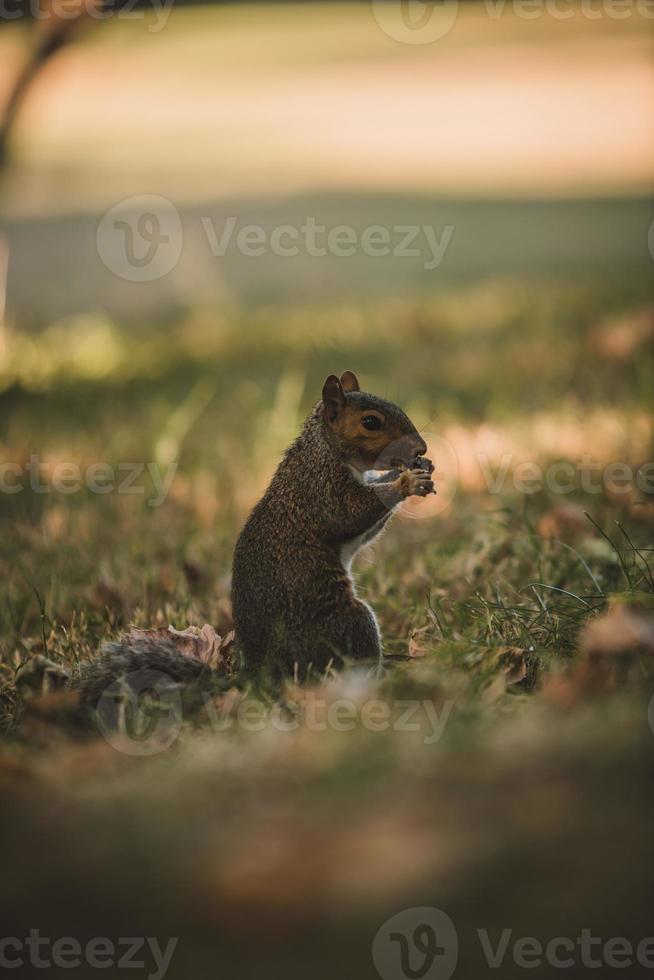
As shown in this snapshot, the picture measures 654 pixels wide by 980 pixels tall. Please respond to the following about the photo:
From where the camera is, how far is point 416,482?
3.38 m

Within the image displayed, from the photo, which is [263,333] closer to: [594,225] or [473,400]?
[473,400]

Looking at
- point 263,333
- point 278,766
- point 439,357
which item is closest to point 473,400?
point 439,357

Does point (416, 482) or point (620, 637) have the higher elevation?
point (416, 482)

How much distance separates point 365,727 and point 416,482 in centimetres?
100

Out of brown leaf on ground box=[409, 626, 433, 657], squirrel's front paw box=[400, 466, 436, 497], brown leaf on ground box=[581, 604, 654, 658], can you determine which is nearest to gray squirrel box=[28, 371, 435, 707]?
squirrel's front paw box=[400, 466, 436, 497]
